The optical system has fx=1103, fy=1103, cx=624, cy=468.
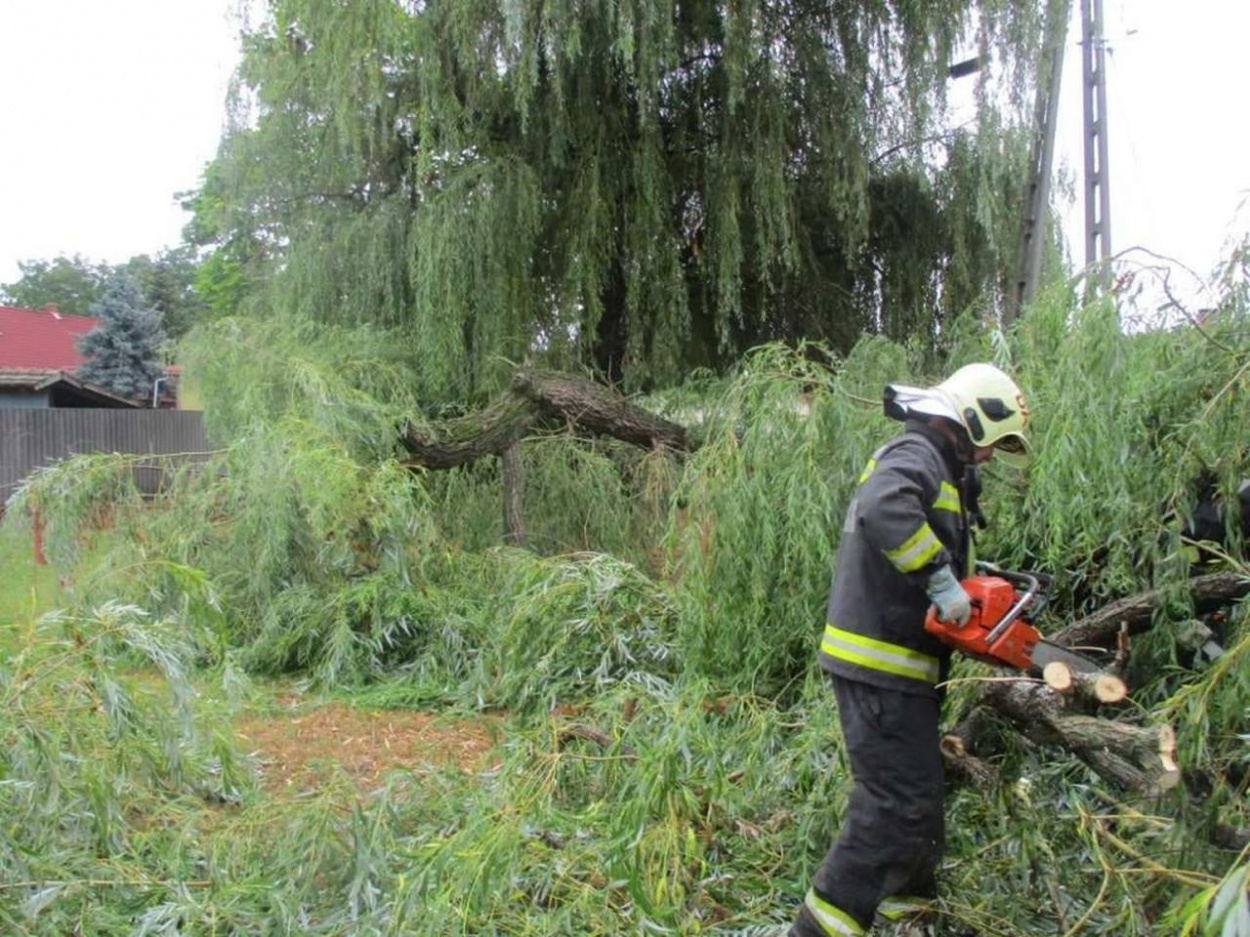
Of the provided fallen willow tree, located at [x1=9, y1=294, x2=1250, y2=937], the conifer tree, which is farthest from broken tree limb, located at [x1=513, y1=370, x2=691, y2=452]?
the conifer tree

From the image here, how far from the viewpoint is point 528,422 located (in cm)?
716

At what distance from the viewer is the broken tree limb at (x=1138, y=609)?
2.99 meters

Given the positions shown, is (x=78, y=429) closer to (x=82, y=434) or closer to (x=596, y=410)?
(x=82, y=434)

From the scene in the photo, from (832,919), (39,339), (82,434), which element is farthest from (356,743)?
(39,339)

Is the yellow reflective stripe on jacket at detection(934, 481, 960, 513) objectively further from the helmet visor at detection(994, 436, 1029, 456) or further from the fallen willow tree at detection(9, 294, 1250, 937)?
the fallen willow tree at detection(9, 294, 1250, 937)

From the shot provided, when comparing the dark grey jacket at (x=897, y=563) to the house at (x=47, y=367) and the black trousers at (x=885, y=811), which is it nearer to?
the black trousers at (x=885, y=811)

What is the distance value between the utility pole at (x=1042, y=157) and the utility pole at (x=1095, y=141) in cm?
29

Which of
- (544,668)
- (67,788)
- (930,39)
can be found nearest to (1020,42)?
(930,39)

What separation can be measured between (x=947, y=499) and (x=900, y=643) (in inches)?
15.4

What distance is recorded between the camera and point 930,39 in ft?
27.4

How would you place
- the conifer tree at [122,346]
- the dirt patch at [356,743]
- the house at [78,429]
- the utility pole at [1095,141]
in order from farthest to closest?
the conifer tree at [122,346]
the house at [78,429]
the utility pole at [1095,141]
the dirt patch at [356,743]

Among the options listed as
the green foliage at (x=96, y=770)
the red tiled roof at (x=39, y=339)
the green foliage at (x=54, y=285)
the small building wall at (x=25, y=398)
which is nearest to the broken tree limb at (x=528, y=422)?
the green foliage at (x=96, y=770)

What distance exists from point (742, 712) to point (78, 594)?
3538mm

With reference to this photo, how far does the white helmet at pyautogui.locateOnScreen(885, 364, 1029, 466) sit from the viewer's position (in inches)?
114
